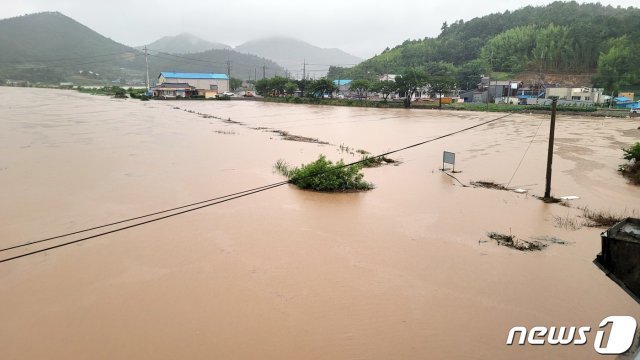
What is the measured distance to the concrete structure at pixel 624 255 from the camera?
381 cm

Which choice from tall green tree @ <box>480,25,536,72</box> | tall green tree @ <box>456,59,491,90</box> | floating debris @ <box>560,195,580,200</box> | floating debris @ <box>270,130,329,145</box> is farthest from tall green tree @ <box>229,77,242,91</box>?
floating debris @ <box>560,195,580,200</box>

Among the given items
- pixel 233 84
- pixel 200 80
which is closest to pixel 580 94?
pixel 200 80

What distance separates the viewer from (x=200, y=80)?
288 feet

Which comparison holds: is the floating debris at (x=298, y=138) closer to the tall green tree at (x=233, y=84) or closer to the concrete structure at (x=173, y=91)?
the concrete structure at (x=173, y=91)

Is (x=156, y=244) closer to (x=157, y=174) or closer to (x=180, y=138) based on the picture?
(x=157, y=174)

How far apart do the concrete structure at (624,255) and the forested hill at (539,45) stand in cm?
8009

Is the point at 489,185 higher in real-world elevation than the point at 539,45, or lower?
lower

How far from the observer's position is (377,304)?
19.1 feet

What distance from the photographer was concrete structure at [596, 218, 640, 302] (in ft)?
12.5

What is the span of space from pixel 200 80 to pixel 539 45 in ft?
243

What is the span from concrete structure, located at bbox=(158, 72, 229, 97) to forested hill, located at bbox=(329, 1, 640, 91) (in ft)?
114

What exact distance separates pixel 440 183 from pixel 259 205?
629 centimetres

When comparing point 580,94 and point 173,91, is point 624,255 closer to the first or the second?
point 580,94

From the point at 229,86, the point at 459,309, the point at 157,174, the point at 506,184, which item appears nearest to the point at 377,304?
the point at 459,309
